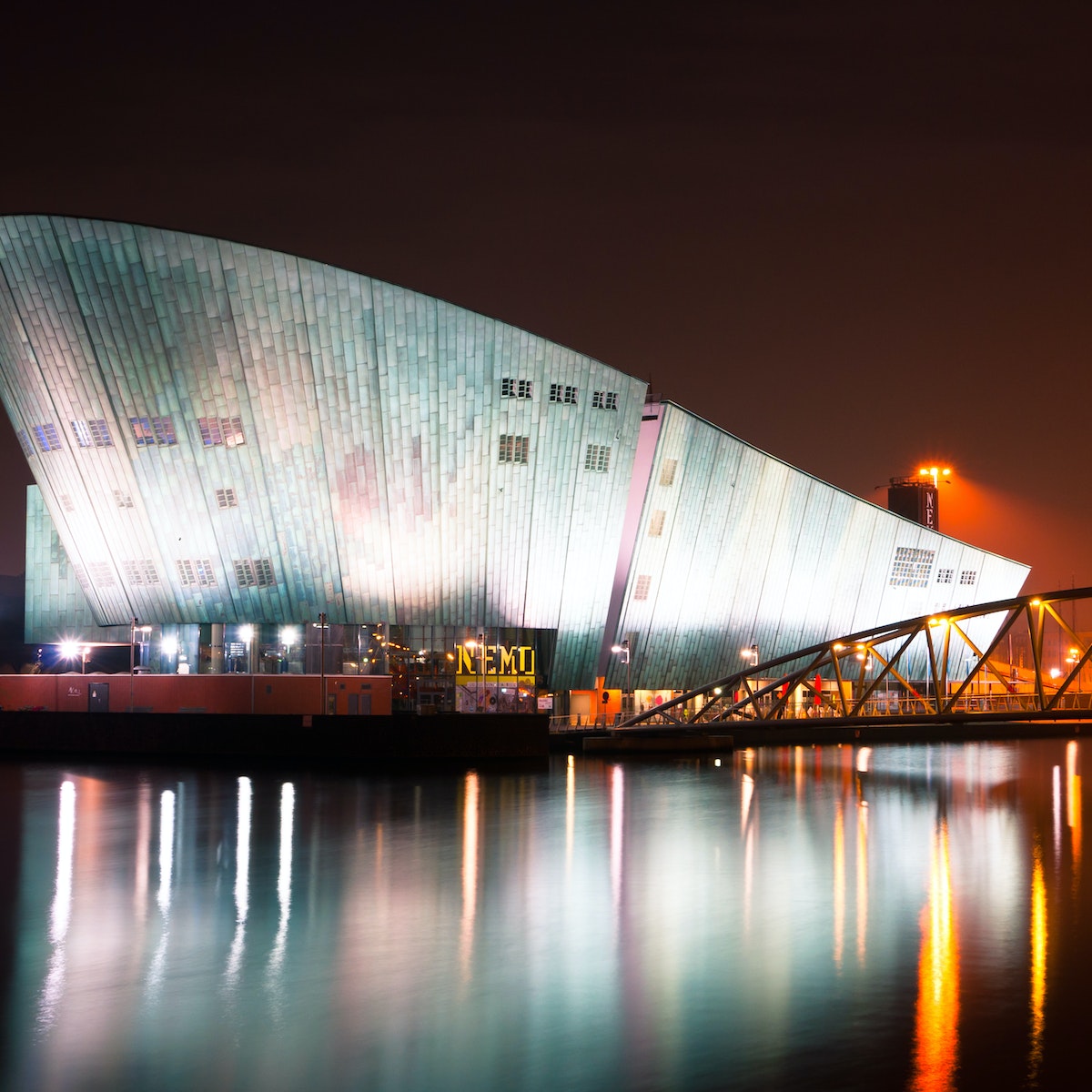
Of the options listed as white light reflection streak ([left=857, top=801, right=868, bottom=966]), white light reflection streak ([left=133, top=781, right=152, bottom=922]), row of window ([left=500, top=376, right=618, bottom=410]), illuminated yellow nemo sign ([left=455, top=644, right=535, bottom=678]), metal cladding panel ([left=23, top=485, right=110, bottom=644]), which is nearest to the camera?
white light reflection streak ([left=857, top=801, right=868, bottom=966])

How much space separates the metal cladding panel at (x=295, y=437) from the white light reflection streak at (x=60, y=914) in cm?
1793

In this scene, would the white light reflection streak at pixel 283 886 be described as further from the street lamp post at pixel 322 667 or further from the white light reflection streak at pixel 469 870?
the street lamp post at pixel 322 667

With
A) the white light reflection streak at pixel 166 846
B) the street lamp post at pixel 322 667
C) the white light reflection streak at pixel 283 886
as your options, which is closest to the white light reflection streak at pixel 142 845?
the white light reflection streak at pixel 166 846

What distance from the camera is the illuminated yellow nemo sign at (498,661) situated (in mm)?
56719

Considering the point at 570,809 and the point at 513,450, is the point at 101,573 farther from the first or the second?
the point at 570,809

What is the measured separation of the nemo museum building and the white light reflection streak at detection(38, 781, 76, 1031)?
17749 millimetres

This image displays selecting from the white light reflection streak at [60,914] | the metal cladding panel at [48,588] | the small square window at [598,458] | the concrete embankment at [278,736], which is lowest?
the white light reflection streak at [60,914]

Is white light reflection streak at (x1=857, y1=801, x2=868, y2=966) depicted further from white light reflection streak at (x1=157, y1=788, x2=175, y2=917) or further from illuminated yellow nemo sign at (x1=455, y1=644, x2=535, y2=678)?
illuminated yellow nemo sign at (x1=455, y1=644, x2=535, y2=678)

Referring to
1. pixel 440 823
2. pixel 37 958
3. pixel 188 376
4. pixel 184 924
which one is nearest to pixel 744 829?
pixel 440 823

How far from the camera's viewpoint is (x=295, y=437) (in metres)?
52.7

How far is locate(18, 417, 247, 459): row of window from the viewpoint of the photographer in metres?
52.8

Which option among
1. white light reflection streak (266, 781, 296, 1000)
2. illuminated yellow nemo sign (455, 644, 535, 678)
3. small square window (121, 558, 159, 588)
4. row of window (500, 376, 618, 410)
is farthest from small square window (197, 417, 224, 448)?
white light reflection streak (266, 781, 296, 1000)

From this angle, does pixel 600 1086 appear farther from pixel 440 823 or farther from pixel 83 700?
pixel 83 700

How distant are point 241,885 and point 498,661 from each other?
3215 cm
